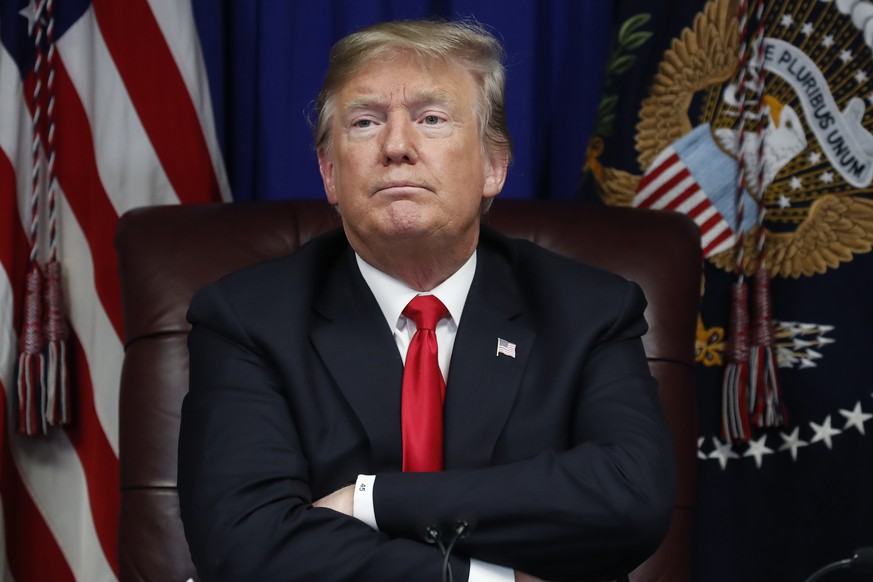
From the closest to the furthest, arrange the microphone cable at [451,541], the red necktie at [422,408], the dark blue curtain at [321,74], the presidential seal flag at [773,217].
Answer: the microphone cable at [451,541]
the red necktie at [422,408]
the presidential seal flag at [773,217]
the dark blue curtain at [321,74]

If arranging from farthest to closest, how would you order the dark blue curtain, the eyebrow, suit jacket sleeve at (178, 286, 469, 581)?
the dark blue curtain → the eyebrow → suit jacket sleeve at (178, 286, 469, 581)

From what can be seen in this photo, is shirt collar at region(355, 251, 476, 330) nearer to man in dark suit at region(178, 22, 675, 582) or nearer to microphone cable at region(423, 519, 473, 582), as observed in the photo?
man in dark suit at region(178, 22, 675, 582)

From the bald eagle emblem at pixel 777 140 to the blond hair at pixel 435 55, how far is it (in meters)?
0.70

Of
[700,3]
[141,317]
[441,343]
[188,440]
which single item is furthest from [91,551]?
[700,3]

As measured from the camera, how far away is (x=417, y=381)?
73.4 inches

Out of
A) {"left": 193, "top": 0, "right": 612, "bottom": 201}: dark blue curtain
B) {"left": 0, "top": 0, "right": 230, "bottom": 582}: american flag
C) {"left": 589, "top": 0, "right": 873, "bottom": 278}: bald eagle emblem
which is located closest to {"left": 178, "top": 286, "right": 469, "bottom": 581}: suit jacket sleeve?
{"left": 0, "top": 0, "right": 230, "bottom": 582}: american flag

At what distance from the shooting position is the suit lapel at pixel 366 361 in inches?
72.3

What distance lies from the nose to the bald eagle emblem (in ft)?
3.05

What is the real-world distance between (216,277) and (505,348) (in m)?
0.67

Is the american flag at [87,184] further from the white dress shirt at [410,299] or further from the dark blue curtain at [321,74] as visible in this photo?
the white dress shirt at [410,299]

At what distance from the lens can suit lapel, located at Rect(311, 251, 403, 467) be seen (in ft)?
6.02

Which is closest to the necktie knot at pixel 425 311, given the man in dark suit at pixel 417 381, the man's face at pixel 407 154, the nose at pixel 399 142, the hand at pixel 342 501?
the man in dark suit at pixel 417 381

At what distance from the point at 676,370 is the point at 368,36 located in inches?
36.1

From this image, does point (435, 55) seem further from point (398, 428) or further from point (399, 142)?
point (398, 428)
